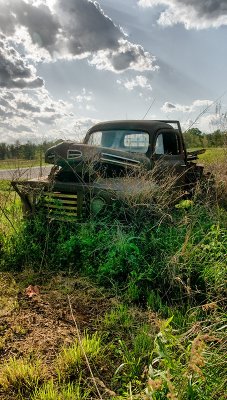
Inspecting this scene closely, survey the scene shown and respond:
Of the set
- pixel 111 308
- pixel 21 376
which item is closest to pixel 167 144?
pixel 111 308

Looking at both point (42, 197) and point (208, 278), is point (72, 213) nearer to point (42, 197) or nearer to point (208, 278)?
point (42, 197)

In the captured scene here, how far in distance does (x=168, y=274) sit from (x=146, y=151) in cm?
267

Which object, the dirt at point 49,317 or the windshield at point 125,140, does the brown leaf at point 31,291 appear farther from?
the windshield at point 125,140

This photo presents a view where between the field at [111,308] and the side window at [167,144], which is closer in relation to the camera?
the field at [111,308]

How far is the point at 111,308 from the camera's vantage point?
381cm

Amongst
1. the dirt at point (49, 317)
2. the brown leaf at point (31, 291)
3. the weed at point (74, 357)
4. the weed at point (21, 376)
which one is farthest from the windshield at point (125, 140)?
the weed at point (21, 376)

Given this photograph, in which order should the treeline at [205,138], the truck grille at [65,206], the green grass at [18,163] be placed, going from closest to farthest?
the truck grille at [65,206]
the green grass at [18,163]
the treeline at [205,138]

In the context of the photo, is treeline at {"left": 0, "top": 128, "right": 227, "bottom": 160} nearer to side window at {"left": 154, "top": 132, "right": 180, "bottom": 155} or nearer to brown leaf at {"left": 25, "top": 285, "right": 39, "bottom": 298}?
side window at {"left": 154, "top": 132, "right": 180, "bottom": 155}

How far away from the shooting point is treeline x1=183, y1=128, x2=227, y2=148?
7945 millimetres

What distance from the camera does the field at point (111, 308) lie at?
2.38 meters

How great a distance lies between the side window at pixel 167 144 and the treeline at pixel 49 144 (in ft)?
1.96

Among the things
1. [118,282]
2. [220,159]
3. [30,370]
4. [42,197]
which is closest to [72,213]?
[42,197]

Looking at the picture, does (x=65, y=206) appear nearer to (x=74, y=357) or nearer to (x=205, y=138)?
(x=74, y=357)

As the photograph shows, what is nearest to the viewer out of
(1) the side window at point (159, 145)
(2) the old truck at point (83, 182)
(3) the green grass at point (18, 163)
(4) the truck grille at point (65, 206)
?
(2) the old truck at point (83, 182)
